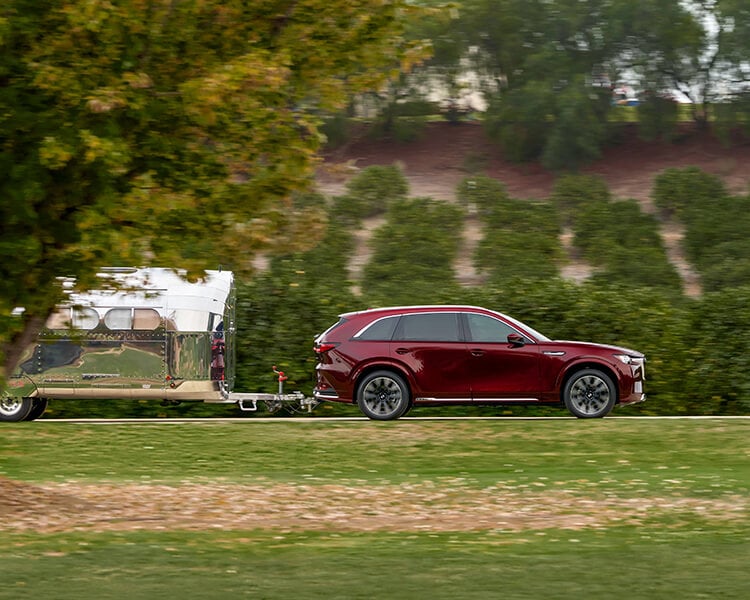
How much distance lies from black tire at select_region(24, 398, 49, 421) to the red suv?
4532 mm

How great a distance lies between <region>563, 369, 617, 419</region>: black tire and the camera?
1984 cm

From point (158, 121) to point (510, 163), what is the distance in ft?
209

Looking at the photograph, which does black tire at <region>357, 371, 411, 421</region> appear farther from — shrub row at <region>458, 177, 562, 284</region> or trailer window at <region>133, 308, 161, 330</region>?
shrub row at <region>458, 177, 562, 284</region>

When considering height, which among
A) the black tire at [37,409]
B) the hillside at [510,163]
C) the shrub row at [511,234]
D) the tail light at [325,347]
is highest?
the hillside at [510,163]

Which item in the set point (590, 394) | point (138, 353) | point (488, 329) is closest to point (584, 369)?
point (590, 394)

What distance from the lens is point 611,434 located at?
17938 mm

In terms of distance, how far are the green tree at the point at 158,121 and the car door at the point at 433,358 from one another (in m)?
Answer: 7.48

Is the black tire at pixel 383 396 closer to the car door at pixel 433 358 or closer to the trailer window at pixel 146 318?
the car door at pixel 433 358

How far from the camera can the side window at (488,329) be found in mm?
19875

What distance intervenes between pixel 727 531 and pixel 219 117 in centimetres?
525

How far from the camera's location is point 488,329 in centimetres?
1991

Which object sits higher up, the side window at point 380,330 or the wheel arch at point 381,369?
the side window at point 380,330

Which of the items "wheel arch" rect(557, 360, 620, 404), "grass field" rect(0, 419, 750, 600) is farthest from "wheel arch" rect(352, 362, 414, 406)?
"wheel arch" rect(557, 360, 620, 404)

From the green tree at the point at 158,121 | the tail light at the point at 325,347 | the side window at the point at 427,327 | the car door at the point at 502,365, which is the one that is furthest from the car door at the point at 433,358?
the green tree at the point at 158,121
